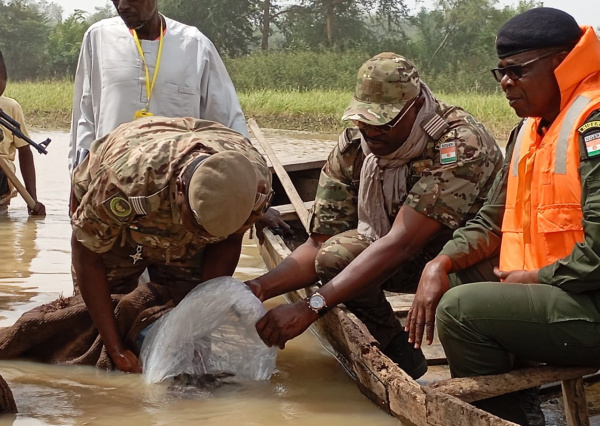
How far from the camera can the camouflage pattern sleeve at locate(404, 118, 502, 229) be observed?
3232 millimetres

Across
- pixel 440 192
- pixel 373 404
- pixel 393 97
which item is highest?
pixel 393 97

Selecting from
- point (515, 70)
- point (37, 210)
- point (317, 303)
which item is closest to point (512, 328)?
point (515, 70)

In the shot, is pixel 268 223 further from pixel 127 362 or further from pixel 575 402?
pixel 575 402

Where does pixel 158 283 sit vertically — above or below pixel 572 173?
below

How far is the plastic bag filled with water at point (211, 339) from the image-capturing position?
3.25 meters

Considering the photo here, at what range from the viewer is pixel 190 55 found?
13.5ft

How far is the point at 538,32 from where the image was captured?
8.52ft

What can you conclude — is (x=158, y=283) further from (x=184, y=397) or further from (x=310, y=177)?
(x=310, y=177)

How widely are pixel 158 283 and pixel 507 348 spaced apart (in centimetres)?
165

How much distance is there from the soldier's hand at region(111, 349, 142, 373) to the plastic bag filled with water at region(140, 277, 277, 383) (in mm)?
33

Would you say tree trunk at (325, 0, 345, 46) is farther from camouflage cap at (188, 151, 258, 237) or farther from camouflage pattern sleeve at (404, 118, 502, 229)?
camouflage cap at (188, 151, 258, 237)

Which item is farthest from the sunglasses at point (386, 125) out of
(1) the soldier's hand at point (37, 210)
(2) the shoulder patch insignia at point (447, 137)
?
(1) the soldier's hand at point (37, 210)

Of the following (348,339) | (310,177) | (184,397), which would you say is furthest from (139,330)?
(310,177)

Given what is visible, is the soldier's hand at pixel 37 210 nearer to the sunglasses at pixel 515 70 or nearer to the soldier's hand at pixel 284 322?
the soldier's hand at pixel 284 322
